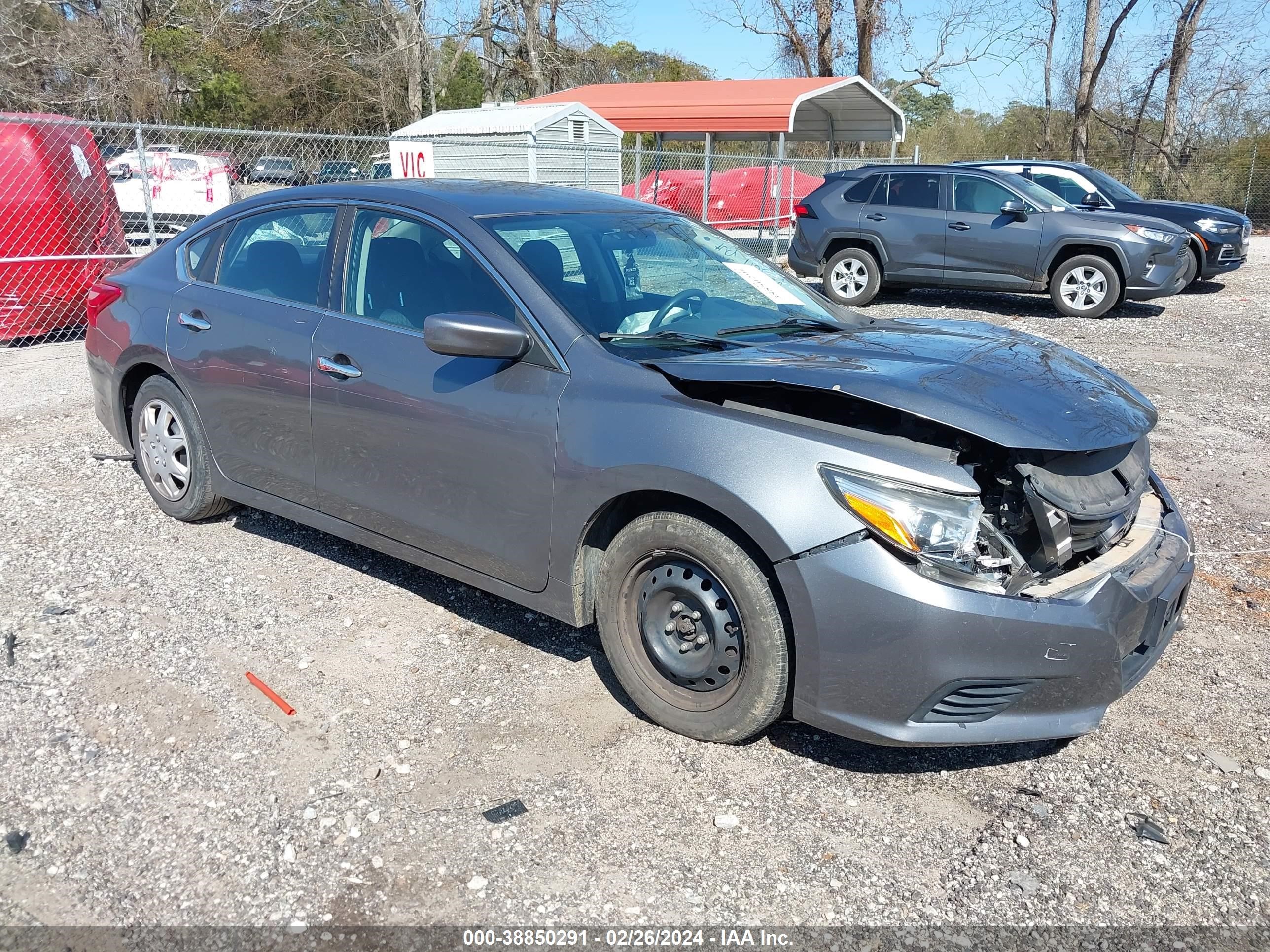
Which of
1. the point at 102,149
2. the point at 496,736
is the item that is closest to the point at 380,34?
the point at 102,149

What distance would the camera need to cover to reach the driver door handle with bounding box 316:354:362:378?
12.9 feet

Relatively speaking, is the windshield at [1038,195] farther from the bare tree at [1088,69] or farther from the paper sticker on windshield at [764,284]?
the bare tree at [1088,69]

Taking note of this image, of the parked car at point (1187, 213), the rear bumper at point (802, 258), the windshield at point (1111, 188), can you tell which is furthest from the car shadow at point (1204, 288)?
the rear bumper at point (802, 258)

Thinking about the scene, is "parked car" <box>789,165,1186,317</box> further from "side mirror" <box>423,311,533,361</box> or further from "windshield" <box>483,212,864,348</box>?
"side mirror" <box>423,311,533,361</box>

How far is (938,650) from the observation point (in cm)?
277

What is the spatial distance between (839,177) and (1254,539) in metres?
9.27

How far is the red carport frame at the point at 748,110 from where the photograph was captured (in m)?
19.9

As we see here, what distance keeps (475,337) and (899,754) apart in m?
1.95

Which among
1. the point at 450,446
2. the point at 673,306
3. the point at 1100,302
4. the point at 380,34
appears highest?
the point at 380,34

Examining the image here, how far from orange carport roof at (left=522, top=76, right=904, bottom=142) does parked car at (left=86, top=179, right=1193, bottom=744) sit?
1602 centimetres

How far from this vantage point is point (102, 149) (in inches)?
449

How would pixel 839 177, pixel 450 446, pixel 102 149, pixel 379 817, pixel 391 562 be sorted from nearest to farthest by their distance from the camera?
pixel 379 817, pixel 450 446, pixel 391 562, pixel 102 149, pixel 839 177

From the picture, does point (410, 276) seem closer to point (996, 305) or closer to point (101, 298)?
point (101, 298)

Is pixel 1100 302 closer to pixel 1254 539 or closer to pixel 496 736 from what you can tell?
pixel 1254 539
